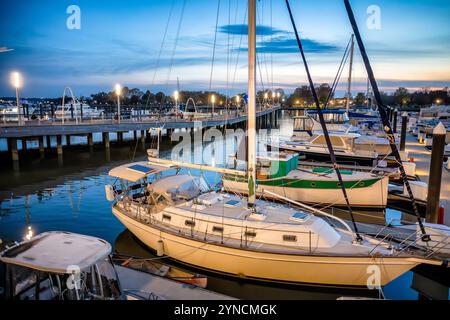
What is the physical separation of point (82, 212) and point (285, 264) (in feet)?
42.5

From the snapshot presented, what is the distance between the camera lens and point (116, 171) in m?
13.8

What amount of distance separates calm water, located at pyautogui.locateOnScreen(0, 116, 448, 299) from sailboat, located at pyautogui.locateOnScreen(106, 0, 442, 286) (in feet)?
1.60

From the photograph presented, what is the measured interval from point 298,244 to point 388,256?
2578mm

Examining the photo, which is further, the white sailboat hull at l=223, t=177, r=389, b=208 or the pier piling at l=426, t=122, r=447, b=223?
the white sailboat hull at l=223, t=177, r=389, b=208

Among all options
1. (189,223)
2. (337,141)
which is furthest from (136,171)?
(337,141)

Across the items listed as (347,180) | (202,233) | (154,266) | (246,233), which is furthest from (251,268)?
(347,180)

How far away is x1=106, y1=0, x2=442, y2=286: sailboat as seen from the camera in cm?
971

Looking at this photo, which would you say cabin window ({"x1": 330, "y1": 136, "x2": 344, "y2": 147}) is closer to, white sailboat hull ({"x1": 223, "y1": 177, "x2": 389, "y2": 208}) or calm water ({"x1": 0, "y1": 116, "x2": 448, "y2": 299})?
white sailboat hull ({"x1": 223, "y1": 177, "x2": 389, "y2": 208})

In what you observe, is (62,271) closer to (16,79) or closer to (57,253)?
(57,253)

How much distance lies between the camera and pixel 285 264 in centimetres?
1005

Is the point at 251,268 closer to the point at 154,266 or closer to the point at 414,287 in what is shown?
the point at 154,266

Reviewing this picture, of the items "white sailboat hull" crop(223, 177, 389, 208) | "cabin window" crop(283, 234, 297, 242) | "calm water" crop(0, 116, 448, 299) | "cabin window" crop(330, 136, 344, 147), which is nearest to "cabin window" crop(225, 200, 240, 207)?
"cabin window" crop(283, 234, 297, 242)

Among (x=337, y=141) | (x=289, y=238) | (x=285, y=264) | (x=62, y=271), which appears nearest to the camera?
(x=62, y=271)

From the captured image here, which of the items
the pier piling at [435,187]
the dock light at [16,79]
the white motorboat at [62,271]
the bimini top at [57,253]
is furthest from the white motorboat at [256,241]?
the dock light at [16,79]
